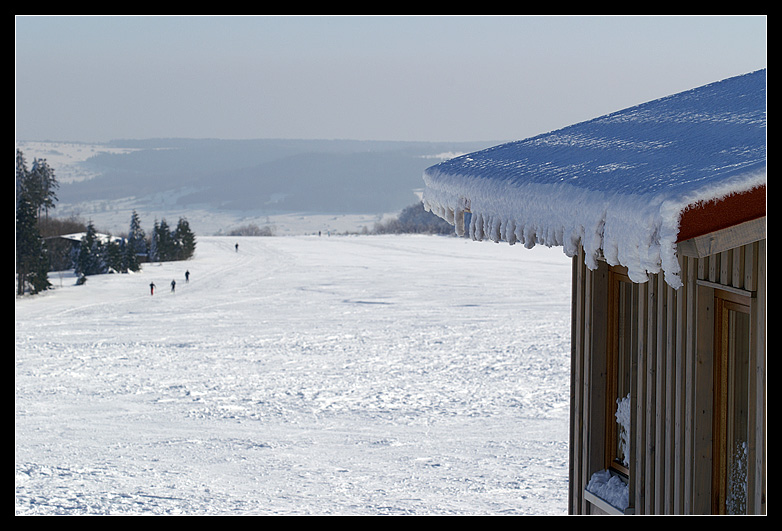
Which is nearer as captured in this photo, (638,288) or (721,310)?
(721,310)

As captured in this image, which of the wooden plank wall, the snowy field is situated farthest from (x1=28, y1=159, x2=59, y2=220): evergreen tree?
the wooden plank wall

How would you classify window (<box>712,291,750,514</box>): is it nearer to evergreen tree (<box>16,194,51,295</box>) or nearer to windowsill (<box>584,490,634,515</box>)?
windowsill (<box>584,490,634,515</box>)

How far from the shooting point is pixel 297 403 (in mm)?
17250

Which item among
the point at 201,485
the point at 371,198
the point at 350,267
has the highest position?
the point at 371,198

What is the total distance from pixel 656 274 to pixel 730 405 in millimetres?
731

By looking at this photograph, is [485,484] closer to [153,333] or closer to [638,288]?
[638,288]

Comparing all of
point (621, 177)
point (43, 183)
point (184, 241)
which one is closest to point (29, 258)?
point (184, 241)

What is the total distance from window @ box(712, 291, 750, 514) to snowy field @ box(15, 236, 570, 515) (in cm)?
714

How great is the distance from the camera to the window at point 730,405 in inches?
142

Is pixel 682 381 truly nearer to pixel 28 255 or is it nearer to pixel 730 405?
pixel 730 405

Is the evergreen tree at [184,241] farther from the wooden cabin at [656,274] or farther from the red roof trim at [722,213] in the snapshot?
the red roof trim at [722,213]

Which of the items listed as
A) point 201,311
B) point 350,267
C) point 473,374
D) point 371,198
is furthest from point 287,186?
point 473,374
